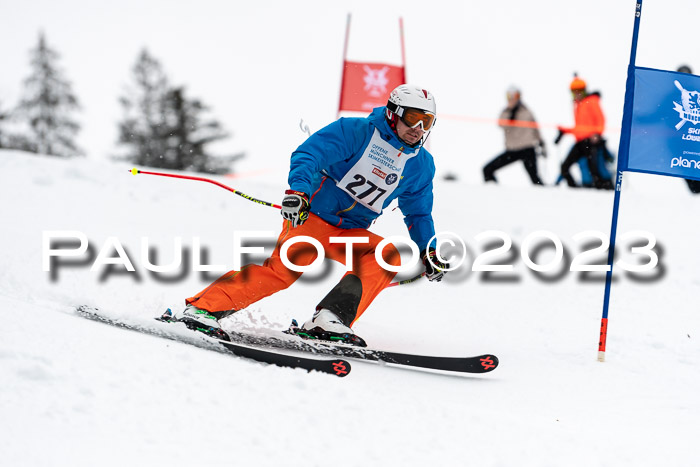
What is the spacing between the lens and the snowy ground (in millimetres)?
2365

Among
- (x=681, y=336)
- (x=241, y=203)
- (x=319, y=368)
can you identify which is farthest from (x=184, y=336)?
(x=241, y=203)

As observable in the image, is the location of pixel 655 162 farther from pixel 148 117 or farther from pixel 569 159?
pixel 148 117

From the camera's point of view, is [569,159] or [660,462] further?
[569,159]

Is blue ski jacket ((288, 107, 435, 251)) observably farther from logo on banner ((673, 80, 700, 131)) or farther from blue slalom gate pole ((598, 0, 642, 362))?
logo on banner ((673, 80, 700, 131))

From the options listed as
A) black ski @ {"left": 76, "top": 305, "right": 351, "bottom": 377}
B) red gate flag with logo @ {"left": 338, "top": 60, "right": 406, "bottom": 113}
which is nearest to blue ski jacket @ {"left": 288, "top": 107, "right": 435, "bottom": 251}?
black ski @ {"left": 76, "top": 305, "right": 351, "bottom": 377}

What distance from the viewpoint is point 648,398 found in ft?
12.7

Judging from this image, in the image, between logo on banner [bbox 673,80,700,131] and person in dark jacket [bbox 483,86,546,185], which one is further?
person in dark jacket [bbox 483,86,546,185]

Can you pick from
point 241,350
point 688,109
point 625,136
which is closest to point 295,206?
point 241,350

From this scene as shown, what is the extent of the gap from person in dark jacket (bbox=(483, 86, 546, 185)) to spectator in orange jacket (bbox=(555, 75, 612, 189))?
20.9 inches

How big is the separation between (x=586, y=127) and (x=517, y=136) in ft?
3.14

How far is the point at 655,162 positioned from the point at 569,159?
16.6ft

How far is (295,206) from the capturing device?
3701 millimetres

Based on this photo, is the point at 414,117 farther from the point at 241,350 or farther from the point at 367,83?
the point at 367,83

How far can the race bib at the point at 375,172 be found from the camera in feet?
13.6
